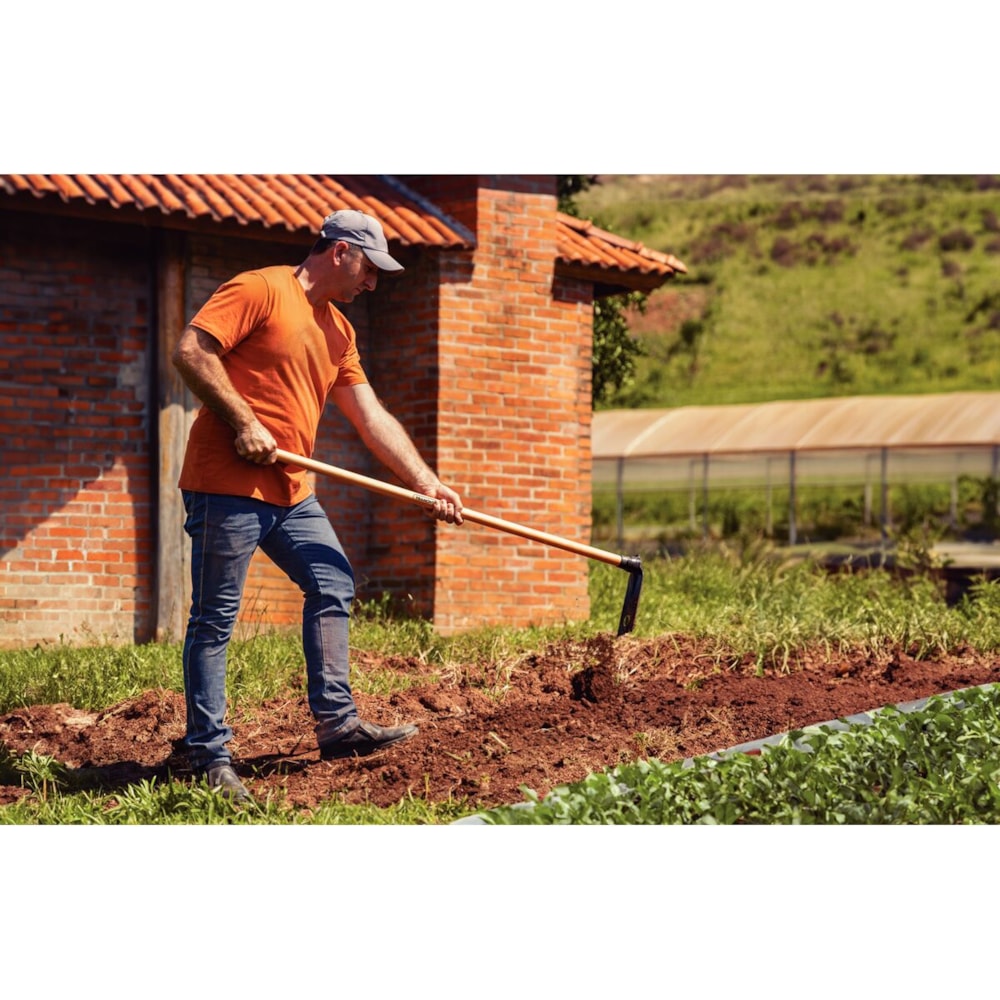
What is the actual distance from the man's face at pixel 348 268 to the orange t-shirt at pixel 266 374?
0.13m

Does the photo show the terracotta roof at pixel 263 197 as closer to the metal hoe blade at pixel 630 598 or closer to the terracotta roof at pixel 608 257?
the terracotta roof at pixel 608 257

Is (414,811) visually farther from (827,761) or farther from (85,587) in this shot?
(85,587)

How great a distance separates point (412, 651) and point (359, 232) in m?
3.46

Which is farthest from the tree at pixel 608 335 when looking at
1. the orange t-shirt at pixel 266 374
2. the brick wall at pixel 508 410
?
the orange t-shirt at pixel 266 374

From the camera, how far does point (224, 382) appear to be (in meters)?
5.82

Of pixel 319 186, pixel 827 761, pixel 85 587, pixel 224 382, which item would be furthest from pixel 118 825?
pixel 319 186

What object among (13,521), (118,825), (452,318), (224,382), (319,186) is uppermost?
(319,186)

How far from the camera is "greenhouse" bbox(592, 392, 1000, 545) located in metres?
21.6

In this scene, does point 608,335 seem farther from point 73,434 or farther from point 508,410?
point 73,434

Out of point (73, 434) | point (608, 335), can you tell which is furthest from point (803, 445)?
point (73, 434)

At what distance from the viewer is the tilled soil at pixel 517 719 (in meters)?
6.17

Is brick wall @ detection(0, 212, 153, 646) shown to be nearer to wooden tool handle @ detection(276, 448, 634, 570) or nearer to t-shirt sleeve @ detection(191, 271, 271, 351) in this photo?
wooden tool handle @ detection(276, 448, 634, 570)

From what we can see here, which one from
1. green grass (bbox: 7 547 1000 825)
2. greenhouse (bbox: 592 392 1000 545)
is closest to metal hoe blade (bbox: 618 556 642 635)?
green grass (bbox: 7 547 1000 825)

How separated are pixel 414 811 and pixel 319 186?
591 cm
